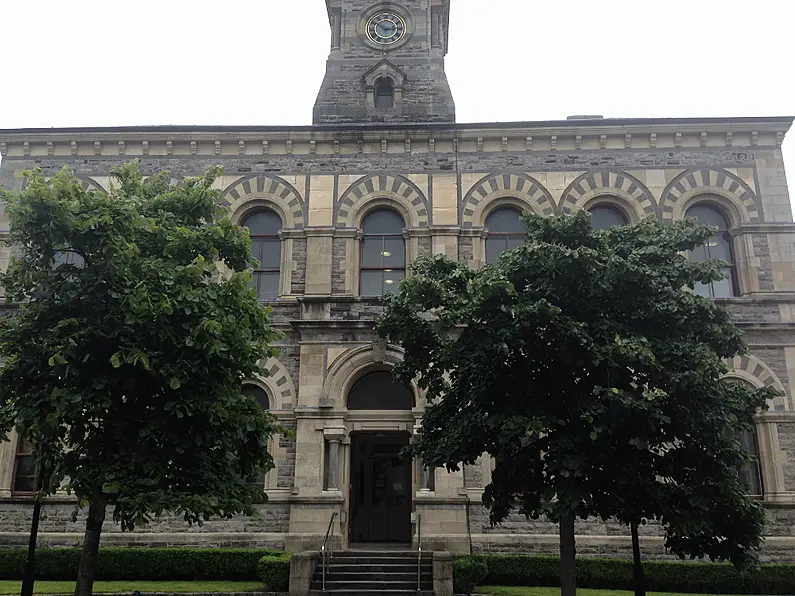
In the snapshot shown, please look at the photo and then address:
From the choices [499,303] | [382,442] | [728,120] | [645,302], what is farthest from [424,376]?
[728,120]

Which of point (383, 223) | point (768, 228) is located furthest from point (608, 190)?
point (383, 223)

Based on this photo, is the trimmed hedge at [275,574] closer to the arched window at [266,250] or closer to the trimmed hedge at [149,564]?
the trimmed hedge at [149,564]

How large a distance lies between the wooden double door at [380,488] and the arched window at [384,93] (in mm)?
A: 11132

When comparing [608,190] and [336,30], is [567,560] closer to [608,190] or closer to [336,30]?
[608,190]

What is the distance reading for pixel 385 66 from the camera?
25.1 metres

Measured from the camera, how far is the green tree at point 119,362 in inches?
448

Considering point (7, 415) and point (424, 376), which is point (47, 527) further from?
point (424, 376)

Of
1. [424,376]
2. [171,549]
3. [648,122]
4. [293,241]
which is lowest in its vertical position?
[171,549]

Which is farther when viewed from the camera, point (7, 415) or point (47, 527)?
point (47, 527)

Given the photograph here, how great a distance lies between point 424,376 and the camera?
14.5 metres

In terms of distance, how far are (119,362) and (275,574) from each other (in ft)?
24.8

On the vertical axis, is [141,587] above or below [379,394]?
below

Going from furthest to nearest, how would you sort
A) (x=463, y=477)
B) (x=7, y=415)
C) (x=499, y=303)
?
1. (x=463, y=477)
2. (x=499, y=303)
3. (x=7, y=415)

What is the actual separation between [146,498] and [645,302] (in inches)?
333
